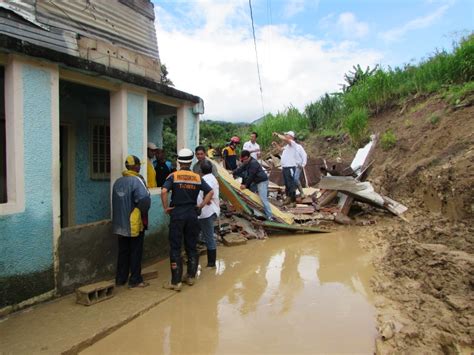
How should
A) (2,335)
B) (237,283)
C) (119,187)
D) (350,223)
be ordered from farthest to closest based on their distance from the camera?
(350,223) < (237,283) < (119,187) < (2,335)

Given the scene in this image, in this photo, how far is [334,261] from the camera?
6.26 metres

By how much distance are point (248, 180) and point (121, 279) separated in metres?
3.92

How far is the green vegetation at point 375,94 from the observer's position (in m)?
12.2

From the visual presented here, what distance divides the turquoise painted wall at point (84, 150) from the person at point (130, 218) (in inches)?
69.9

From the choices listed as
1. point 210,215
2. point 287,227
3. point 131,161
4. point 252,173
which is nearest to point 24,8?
point 131,161

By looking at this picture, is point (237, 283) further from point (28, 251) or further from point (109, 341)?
point (28, 251)

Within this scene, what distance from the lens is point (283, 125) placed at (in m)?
20.5

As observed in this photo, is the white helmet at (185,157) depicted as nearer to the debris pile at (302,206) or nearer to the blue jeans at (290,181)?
the debris pile at (302,206)

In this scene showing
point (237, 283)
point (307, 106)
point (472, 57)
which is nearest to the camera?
point (237, 283)

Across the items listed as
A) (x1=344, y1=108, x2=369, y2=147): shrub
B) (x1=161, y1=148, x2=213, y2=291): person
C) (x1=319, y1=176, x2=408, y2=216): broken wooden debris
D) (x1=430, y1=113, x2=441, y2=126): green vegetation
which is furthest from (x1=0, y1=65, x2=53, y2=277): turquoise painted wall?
(x1=344, y1=108, x2=369, y2=147): shrub

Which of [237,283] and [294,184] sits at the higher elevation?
[294,184]

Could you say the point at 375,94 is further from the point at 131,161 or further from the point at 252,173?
the point at 131,161

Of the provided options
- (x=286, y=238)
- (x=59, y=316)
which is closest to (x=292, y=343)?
(x=59, y=316)

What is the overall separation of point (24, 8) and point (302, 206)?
7006mm
